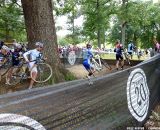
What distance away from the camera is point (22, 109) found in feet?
9.21

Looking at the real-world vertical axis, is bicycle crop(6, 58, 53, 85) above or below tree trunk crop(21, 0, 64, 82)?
below

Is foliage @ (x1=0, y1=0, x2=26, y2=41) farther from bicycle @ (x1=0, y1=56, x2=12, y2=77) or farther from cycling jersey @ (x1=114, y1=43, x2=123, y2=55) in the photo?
bicycle @ (x1=0, y1=56, x2=12, y2=77)

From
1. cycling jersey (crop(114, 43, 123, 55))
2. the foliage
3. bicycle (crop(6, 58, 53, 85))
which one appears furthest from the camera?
the foliage

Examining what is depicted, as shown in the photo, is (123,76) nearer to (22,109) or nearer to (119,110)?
(119,110)

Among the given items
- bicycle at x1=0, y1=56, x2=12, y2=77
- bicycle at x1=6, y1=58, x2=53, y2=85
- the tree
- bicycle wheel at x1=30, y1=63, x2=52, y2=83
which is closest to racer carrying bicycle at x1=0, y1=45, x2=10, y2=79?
bicycle at x1=0, y1=56, x2=12, y2=77

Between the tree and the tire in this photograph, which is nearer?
the tire

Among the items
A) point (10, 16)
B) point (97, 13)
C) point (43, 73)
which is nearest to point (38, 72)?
point (43, 73)

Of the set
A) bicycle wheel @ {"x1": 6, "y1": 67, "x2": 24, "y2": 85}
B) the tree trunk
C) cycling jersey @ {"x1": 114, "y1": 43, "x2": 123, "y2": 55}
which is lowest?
bicycle wheel @ {"x1": 6, "y1": 67, "x2": 24, "y2": 85}

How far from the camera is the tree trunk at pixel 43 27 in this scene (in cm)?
1339

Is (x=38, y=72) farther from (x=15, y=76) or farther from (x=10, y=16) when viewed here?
(x=10, y=16)

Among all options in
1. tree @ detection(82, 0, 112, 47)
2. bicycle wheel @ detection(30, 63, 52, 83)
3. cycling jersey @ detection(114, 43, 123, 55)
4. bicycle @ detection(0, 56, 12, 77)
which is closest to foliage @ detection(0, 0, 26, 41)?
tree @ detection(82, 0, 112, 47)

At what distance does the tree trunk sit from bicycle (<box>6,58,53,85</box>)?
475 mm

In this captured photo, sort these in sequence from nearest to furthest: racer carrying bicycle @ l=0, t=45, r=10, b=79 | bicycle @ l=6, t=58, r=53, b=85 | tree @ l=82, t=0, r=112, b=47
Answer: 1. bicycle @ l=6, t=58, r=53, b=85
2. racer carrying bicycle @ l=0, t=45, r=10, b=79
3. tree @ l=82, t=0, r=112, b=47

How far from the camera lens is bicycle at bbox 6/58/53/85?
13.3 meters
